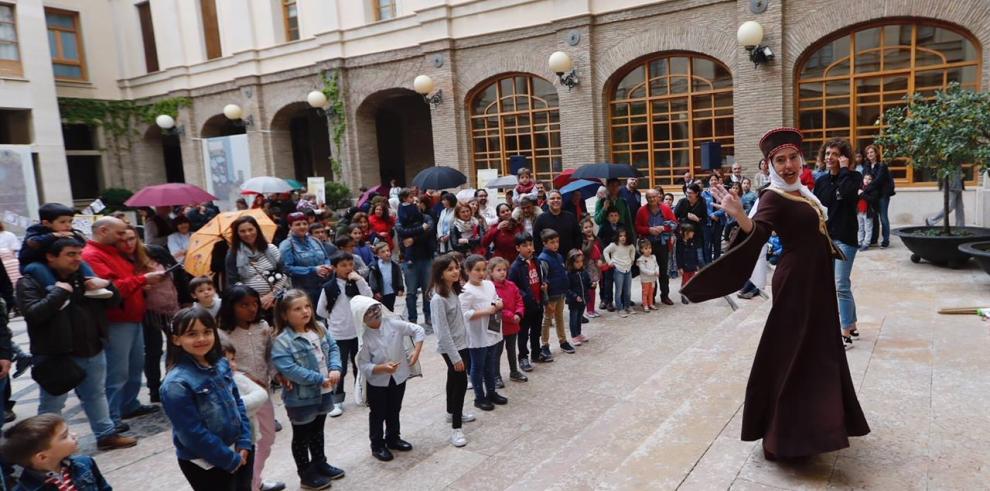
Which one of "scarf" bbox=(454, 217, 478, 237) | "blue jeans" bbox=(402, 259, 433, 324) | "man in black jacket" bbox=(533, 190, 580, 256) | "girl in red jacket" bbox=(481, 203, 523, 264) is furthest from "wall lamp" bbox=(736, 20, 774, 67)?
"blue jeans" bbox=(402, 259, 433, 324)

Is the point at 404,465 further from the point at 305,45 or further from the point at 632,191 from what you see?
the point at 305,45

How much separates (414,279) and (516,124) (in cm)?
920

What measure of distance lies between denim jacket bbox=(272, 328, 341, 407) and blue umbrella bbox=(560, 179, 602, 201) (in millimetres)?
5515

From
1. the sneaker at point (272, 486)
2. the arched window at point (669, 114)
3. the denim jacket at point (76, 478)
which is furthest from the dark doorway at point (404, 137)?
the denim jacket at point (76, 478)

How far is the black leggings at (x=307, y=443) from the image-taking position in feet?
13.6

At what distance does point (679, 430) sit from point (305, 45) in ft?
61.3

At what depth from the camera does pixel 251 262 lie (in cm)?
602

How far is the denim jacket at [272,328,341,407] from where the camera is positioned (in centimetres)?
397

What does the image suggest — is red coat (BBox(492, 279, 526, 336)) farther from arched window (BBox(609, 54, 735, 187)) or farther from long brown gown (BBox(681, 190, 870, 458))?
arched window (BBox(609, 54, 735, 187))

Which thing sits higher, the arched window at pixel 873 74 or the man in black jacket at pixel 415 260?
the arched window at pixel 873 74

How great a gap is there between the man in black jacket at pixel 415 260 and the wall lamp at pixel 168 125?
18.3m

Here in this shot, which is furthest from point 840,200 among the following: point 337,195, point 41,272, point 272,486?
point 337,195

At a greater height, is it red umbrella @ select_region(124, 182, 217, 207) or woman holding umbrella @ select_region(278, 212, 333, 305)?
red umbrella @ select_region(124, 182, 217, 207)

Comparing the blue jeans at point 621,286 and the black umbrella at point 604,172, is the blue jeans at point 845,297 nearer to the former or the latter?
the blue jeans at point 621,286
